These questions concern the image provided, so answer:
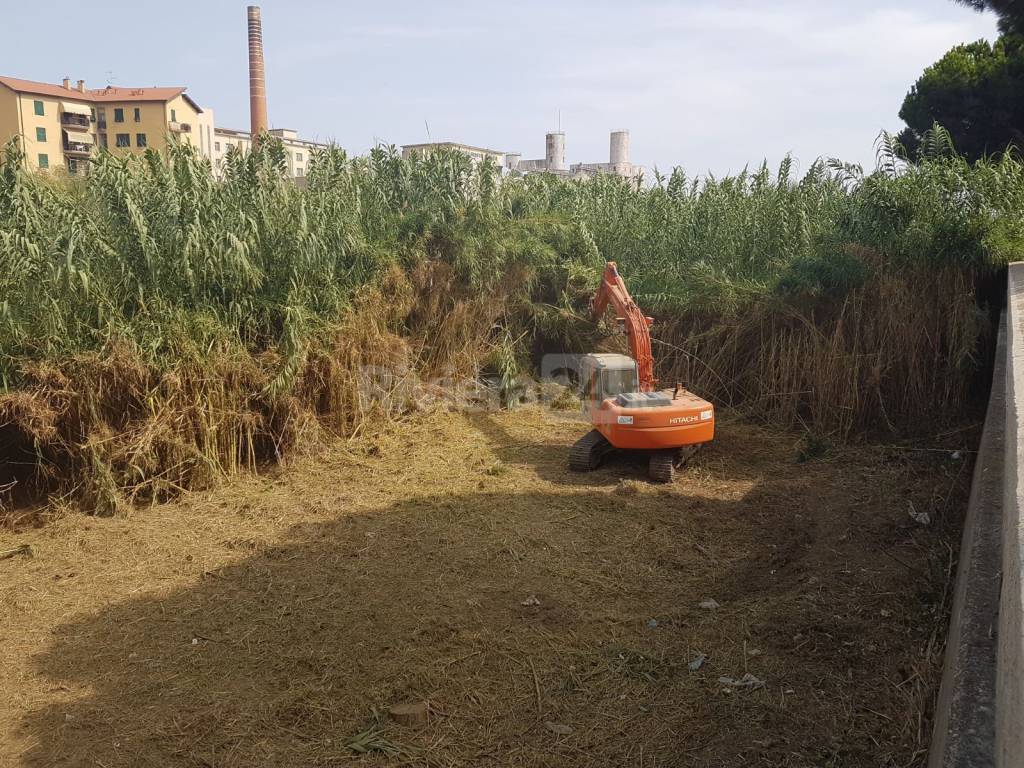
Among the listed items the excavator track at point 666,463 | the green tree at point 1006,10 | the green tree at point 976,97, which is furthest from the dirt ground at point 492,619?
the green tree at point 976,97

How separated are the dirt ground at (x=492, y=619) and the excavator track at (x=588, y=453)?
17 cm

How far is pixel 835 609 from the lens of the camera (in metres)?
3.93

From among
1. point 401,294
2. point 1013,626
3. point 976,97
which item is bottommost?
point 1013,626

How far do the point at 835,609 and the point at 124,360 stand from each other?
188 inches

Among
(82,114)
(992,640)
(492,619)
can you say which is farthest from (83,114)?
(992,640)

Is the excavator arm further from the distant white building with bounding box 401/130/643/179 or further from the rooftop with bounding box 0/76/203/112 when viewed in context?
the rooftop with bounding box 0/76/203/112

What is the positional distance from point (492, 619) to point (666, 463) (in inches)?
101

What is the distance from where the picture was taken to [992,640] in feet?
7.02

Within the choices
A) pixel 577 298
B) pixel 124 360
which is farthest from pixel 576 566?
pixel 577 298

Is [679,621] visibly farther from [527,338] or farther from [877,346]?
[527,338]

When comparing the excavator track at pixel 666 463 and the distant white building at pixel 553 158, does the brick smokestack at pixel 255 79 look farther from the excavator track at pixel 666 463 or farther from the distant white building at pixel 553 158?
the excavator track at pixel 666 463

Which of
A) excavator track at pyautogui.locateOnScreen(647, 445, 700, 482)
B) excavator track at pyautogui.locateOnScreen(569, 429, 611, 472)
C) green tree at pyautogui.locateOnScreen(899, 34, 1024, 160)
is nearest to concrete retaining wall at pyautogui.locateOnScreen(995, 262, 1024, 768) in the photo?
excavator track at pyautogui.locateOnScreen(647, 445, 700, 482)

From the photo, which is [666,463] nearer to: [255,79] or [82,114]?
[255,79]

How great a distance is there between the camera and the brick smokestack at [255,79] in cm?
3222
